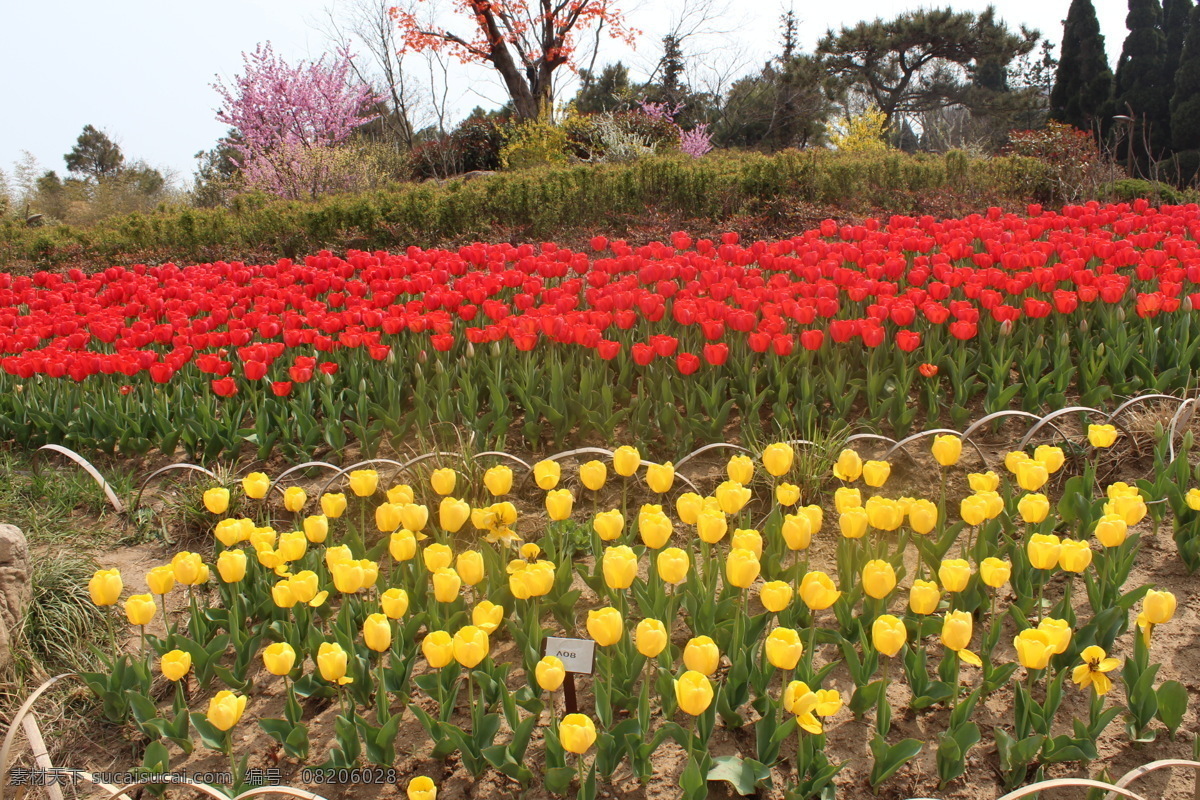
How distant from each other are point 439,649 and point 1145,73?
32.0 m

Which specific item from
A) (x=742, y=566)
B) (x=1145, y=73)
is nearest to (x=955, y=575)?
(x=742, y=566)

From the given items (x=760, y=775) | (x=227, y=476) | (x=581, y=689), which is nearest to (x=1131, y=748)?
(x=760, y=775)

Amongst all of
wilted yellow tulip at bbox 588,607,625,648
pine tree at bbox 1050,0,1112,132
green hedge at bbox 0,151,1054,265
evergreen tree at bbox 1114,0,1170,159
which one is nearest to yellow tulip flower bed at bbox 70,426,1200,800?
wilted yellow tulip at bbox 588,607,625,648

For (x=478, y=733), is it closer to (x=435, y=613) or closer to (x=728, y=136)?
(x=435, y=613)

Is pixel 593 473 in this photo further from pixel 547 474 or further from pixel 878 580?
pixel 878 580

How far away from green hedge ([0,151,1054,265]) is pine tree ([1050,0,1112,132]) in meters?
18.4

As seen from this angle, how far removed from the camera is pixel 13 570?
274 cm

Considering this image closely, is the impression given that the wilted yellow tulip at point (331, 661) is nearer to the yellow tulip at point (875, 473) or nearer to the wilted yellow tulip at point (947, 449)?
the yellow tulip at point (875, 473)

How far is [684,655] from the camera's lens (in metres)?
1.89

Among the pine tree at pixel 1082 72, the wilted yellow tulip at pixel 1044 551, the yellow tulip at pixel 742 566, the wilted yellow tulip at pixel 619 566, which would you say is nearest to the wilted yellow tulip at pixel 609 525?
the wilted yellow tulip at pixel 619 566

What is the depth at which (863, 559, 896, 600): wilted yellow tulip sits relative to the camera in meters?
2.16

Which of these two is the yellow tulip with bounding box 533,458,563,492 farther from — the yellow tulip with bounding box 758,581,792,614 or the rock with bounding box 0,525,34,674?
the rock with bounding box 0,525,34,674

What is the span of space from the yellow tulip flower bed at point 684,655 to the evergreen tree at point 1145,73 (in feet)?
94.7

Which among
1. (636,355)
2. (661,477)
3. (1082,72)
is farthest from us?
(1082,72)
